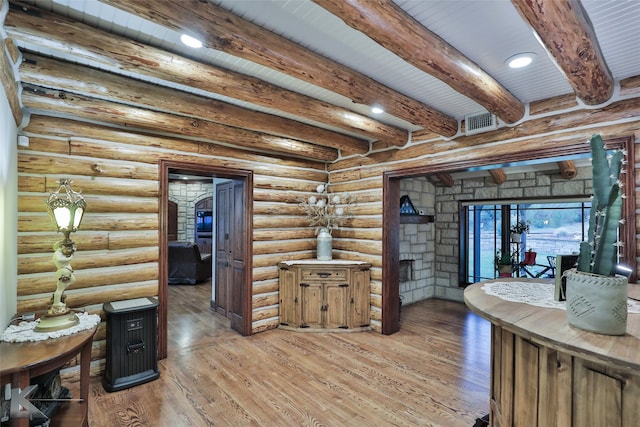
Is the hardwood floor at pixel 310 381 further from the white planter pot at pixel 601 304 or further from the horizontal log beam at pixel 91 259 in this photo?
the white planter pot at pixel 601 304

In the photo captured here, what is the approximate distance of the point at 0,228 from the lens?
6.77 ft

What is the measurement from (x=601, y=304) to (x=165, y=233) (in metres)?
3.87

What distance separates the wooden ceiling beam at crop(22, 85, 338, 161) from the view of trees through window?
400cm

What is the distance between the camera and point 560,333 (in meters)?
1.30

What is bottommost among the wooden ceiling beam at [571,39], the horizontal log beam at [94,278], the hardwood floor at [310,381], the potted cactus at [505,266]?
the hardwood floor at [310,381]

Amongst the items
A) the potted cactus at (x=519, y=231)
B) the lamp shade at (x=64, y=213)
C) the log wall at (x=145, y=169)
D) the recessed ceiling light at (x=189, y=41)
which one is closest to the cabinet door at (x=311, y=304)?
the log wall at (x=145, y=169)

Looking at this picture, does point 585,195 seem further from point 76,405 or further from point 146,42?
point 76,405

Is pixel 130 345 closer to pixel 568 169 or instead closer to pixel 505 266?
pixel 505 266

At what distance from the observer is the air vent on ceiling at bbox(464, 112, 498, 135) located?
3.44 metres

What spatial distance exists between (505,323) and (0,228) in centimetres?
307

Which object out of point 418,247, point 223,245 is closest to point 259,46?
point 223,245

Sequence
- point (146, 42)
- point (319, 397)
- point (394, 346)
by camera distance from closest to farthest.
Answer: point (146, 42) < point (319, 397) < point (394, 346)

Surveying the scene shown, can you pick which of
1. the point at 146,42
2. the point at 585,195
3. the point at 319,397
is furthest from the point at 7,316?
the point at 585,195

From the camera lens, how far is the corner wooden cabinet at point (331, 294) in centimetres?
459
